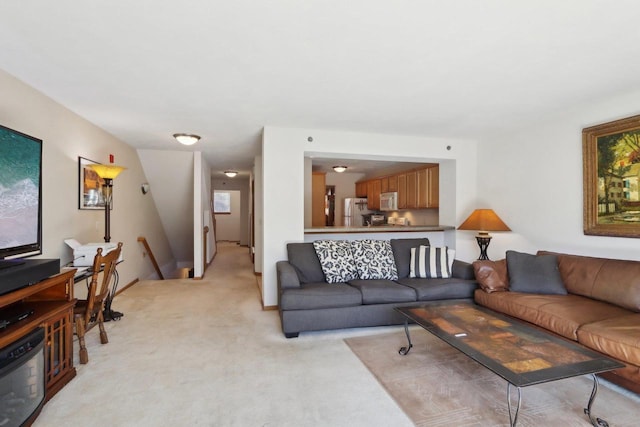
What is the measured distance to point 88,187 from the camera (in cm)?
372

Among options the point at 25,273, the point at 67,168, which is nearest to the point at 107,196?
the point at 67,168

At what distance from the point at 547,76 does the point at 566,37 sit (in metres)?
0.62

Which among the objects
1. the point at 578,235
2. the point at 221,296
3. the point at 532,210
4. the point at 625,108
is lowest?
the point at 221,296

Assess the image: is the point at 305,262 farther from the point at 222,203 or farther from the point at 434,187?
the point at 222,203

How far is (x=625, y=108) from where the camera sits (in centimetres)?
289

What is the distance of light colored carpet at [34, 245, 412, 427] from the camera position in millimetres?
1913

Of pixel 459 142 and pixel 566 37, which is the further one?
pixel 459 142

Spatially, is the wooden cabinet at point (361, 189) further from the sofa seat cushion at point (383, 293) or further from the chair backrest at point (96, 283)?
the chair backrest at point (96, 283)

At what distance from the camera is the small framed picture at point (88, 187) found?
3.57 meters

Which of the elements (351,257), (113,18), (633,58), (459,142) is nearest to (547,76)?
(633,58)

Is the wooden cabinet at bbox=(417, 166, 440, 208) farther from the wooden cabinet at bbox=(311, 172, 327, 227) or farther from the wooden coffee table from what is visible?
the wooden coffee table

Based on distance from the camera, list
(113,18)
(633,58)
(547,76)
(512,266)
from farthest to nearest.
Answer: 1. (512,266)
2. (547,76)
3. (633,58)
4. (113,18)

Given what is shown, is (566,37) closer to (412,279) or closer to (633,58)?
(633,58)

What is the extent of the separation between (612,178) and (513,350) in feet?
7.27
